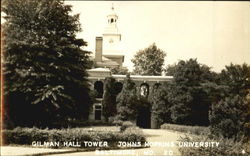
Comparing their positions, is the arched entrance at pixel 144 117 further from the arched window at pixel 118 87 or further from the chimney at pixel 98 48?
the chimney at pixel 98 48

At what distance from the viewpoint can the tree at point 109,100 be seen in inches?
1497

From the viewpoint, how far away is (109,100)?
38344 millimetres

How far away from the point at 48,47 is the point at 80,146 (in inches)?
263

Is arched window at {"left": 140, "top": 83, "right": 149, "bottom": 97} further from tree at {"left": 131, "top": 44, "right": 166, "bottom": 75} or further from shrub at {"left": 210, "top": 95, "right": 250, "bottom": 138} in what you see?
shrub at {"left": 210, "top": 95, "right": 250, "bottom": 138}

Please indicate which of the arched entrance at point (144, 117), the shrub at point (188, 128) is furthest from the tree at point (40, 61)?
the arched entrance at point (144, 117)

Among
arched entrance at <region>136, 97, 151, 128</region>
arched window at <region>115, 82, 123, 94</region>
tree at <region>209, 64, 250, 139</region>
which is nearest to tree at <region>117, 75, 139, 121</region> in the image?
arched entrance at <region>136, 97, 151, 128</region>

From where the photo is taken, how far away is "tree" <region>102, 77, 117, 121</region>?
3803 centimetres

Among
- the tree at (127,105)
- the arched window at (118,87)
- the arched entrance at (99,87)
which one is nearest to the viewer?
the tree at (127,105)

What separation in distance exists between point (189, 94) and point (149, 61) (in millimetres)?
26968

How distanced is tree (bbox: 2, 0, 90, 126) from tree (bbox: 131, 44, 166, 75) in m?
39.9

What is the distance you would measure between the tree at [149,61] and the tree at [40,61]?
39.9 m

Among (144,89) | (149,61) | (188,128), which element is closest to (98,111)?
(144,89)

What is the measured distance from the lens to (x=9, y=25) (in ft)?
69.1

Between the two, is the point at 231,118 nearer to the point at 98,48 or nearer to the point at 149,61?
the point at 98,48
